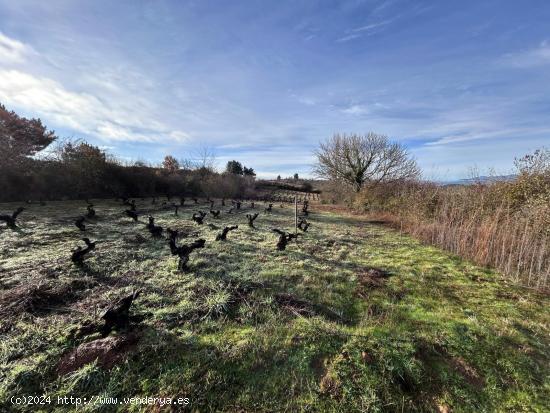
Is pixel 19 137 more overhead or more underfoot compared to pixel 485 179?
more overhead

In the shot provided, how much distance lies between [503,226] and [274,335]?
6.03 m

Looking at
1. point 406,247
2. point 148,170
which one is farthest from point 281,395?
point 148,170

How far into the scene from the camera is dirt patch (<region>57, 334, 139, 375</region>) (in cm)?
237

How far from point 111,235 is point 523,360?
8.90 meters

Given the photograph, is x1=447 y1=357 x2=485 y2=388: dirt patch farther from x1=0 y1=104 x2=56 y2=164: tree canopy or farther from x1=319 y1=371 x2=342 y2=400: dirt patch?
x1=0 y1=104 x2=56 y2=164: tree canopy

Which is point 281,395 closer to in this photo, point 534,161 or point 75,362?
point 75,362

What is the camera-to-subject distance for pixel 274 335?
2.94 m

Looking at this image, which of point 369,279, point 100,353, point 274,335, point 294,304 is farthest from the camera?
point 369,279

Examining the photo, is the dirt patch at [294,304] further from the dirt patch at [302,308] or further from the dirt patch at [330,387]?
the dirt patch at [330,387]

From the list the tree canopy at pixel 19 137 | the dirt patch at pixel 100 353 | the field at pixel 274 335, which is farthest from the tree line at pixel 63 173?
the dirt patch at pixel 100 353

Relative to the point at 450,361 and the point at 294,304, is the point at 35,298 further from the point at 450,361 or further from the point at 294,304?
the point at 450,361

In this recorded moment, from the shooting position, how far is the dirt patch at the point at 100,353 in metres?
2.37

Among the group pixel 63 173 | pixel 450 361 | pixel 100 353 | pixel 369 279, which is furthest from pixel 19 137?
pixel 450 361

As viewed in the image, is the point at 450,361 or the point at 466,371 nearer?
the point at 466,371
